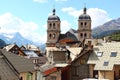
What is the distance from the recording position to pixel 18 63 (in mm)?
47844

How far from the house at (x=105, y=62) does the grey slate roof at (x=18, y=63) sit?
15051 millimetres

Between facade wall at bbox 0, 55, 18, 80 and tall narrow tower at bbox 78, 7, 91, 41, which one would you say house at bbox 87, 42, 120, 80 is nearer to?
facade wall at bbox 0, 55, 18, 80

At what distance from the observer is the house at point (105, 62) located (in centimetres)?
6226

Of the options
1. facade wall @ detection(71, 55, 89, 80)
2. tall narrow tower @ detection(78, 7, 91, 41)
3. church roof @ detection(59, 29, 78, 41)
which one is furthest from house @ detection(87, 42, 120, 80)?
tall narrow tower @ detection(78, 7, 91, 41)

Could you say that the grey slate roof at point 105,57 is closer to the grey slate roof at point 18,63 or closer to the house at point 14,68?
the grey slate roof at point 18,63

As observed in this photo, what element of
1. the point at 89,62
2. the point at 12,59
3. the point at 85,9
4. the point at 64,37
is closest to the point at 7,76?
the point at 12,59

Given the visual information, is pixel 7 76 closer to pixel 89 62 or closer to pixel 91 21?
pixel 89 62

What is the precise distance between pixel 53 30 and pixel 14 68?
134m

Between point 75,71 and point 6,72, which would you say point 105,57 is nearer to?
point 75,71

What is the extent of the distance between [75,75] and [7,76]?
89.7 ft

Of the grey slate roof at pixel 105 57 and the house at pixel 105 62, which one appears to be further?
the grey slate roof at pixel 105 57

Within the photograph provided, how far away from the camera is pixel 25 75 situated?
48.1 m

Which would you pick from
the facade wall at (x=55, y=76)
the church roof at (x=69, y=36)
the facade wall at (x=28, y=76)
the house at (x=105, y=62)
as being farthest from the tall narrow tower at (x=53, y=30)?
the facade wall at (x=28, y=76)

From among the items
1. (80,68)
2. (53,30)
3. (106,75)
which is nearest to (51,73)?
(80,68)
